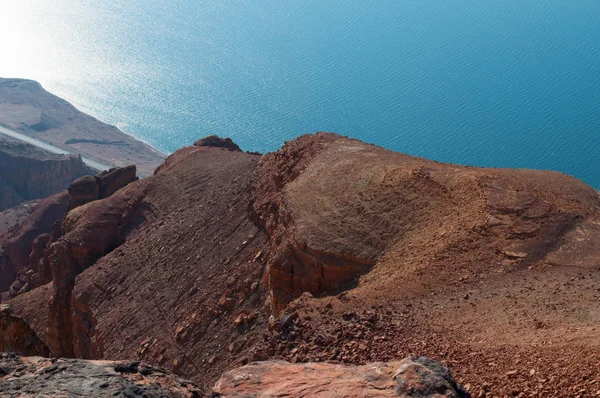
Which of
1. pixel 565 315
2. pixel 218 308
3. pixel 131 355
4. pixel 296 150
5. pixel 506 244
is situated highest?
pixel 296 150

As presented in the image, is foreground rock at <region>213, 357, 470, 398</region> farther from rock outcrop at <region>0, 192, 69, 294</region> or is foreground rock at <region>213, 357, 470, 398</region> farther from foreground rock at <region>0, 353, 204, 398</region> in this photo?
rock outcrop at <region>0, 192, 69, 294</region>

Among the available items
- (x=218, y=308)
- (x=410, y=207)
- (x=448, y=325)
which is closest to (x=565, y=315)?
(x=448, y=325)

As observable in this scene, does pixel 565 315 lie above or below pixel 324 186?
below

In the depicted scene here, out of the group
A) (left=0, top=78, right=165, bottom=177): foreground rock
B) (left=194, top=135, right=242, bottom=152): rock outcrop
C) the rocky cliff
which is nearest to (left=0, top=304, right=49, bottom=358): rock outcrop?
the rocky cliff

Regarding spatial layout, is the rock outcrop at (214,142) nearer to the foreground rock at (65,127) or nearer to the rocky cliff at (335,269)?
the rocky cliff at (335,269)

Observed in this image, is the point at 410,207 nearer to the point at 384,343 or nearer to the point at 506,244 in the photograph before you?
the point at 506,244

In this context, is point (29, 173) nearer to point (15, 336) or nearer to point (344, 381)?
point (15, 336)

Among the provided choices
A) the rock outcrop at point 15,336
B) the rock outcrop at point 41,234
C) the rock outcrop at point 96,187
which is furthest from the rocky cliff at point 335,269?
the rock outcrop at point 96,187
